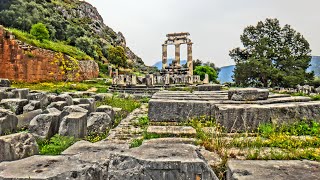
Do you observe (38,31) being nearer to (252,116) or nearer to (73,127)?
(73,127)

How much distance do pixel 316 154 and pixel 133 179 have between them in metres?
2.37

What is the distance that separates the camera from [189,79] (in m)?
26.4

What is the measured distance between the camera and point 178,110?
639 centimetres

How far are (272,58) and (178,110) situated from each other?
3890cm

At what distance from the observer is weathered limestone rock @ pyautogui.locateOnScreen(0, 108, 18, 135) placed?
547 cm

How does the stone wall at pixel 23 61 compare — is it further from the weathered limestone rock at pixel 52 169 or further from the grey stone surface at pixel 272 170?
the grey stone surface at pixel 272 170

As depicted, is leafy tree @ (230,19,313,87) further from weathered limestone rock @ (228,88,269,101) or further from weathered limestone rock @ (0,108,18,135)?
weathered limestone rock @ (0,108,18,135)

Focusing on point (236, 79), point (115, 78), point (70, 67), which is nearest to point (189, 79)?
point (115, 78)

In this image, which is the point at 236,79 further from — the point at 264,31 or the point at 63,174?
the point at 63,174

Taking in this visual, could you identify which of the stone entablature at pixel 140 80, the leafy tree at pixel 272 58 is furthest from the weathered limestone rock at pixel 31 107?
the leafy tree at pixel 272 58

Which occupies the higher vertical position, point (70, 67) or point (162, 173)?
point (70, 67)

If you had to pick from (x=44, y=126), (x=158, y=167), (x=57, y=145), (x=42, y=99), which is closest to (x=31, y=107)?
(x=42, y=99)

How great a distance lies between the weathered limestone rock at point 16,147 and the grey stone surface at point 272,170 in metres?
2.87

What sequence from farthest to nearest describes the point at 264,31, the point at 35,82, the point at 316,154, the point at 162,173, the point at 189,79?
1. the point at 264,31
2. the point at 189,79
3. the point at 35,82
4. the point at 316,154
5. the point at 162,173
